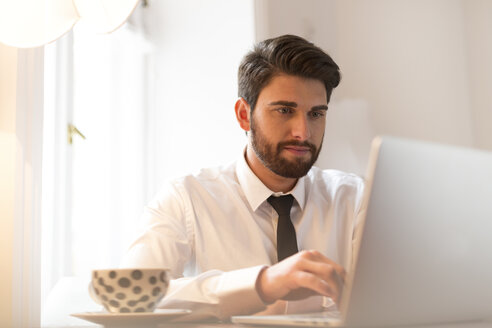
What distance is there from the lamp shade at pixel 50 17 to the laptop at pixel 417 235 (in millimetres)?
754

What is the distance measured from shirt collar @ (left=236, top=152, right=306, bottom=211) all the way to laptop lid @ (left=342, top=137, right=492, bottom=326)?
937 millimetres

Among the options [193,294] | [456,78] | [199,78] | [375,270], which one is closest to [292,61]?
[193,294]

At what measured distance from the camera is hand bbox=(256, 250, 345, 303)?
82cm

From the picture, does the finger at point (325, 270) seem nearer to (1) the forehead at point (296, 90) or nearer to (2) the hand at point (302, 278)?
(2) the hand at point (302, 278)

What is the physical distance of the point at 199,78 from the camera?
8.34ft

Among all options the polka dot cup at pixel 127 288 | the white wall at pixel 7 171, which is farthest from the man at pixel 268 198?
the polka dot cup at pixel 127 288

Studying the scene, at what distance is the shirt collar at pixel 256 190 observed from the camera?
1616 mm

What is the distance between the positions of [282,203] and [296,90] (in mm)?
323

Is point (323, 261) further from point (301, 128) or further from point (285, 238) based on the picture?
point (301, 128)

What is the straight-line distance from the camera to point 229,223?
1.61m

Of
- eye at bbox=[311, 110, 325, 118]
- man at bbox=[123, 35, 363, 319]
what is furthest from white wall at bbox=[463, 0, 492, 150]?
eye at bbox=[311, 110, 325, 118]

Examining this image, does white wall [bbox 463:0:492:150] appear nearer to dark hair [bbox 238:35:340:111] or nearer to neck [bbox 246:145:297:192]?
dark hair [bbox 238:35:340:111]

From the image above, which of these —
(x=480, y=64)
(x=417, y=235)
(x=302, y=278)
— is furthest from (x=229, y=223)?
(x=480, y=64)

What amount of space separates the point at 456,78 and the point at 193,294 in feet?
9.46
